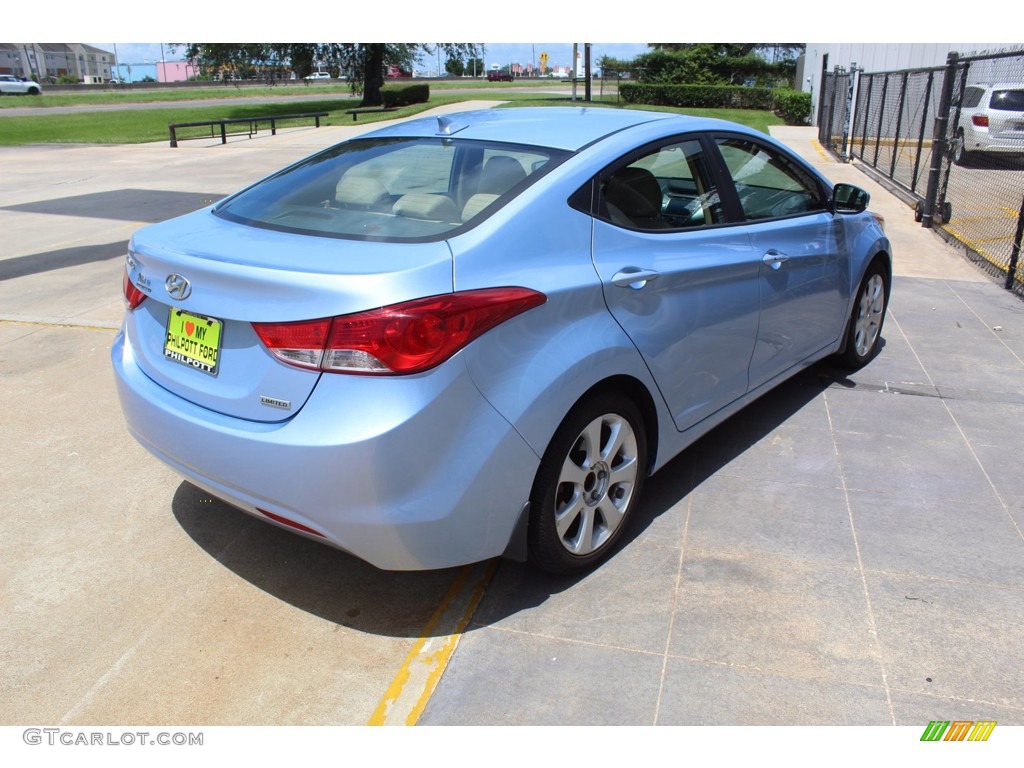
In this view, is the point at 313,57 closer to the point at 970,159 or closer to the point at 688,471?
the point at 970,159

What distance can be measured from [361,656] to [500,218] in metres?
1.51

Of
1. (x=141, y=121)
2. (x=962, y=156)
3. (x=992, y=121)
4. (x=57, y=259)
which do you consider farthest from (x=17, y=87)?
(x=962, y=156)

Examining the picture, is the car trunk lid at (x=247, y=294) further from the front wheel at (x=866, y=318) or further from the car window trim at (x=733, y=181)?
the front wheel at (x=866, y=318)

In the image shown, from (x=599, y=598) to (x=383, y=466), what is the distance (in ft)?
3.58

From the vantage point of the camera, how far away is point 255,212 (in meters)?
3.26

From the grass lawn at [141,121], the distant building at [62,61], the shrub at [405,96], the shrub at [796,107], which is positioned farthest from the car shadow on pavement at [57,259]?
the distant building at [62,61]

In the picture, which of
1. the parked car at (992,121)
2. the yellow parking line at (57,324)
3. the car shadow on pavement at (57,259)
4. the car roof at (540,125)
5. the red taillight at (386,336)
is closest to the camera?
the red taillight at (386,336)

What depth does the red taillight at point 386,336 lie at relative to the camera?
2449 millimetres

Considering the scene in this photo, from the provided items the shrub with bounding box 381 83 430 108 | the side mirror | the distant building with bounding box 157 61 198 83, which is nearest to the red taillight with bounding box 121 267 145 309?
the side mirror

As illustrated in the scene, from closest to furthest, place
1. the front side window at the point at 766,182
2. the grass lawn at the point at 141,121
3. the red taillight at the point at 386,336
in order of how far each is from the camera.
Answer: the red taillight at the point at 386,336, the front side window at the point at 766,182, the grass lawn at the point at 141,121

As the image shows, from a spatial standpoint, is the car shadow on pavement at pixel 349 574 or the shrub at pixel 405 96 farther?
the shrub at pixel 405 96

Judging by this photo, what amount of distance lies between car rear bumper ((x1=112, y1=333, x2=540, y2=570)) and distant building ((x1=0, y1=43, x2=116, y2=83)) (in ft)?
367

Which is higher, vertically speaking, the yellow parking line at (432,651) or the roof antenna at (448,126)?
the roof antenna at (448,126)

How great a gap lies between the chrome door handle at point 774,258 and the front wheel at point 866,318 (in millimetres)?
1267
